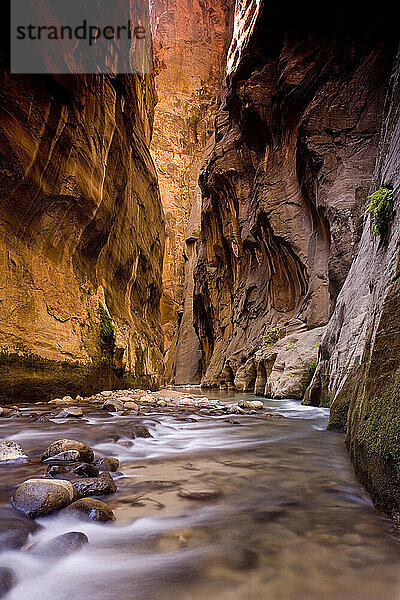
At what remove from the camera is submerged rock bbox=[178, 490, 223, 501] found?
199 centimetres

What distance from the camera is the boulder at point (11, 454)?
8.31 feet

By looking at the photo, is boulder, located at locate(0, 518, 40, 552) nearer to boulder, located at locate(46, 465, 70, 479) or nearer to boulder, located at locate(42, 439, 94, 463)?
boulder, located at locate(46, 465, 70, 479)

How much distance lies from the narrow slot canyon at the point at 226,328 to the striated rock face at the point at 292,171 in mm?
96

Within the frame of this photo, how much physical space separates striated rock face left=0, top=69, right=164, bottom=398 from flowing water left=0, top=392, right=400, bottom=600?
4062 mm

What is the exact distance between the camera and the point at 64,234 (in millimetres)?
7906

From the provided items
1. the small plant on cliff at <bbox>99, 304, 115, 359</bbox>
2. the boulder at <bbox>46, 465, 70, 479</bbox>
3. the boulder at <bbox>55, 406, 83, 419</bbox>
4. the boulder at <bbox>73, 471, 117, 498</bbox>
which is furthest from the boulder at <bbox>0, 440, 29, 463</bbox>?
the small plant on cliff at <bbox>99, 304, 115, 359</bbox>

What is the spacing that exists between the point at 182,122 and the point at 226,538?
49070mm

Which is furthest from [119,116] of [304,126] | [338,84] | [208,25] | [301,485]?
[208,25]

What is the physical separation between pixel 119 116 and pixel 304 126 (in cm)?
704

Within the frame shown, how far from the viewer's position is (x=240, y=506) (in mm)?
1876

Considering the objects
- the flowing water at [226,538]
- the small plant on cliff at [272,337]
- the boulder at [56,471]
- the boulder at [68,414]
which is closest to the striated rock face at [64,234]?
the boulder at [68,414]

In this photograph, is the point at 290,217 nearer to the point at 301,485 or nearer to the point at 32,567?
the point at 301,485

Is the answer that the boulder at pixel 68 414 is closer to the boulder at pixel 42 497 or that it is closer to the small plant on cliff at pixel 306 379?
the boulder at pixel 42 497

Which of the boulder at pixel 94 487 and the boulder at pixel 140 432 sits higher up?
the boulder at pixel 94 487
